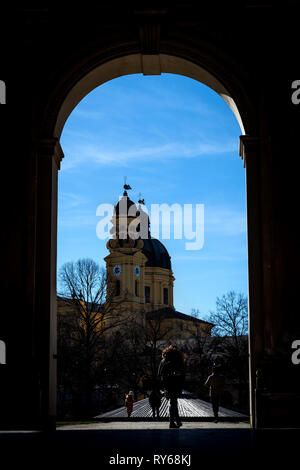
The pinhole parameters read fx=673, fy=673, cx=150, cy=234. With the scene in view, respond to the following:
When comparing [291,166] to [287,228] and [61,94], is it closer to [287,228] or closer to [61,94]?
[287,228]

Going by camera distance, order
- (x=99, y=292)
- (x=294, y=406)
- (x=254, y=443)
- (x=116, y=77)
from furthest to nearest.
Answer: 1. (x=99, y=292)
2. (x=116, y=77)
3. (x=294, y=406)
4. (x=254, y=443)

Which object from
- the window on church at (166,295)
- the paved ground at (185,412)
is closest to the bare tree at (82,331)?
the paved ground at (185,412)

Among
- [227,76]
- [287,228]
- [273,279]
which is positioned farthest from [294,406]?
[227,76]

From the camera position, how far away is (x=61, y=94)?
1170 cm

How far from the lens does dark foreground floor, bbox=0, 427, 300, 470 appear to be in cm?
654

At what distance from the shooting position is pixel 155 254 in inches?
4678

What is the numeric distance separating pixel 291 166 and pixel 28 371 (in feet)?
17.8

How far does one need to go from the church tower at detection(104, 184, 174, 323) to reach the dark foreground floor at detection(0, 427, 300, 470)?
3432 inches

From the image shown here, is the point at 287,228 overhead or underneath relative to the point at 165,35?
underneath

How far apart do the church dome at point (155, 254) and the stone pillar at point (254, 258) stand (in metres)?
104

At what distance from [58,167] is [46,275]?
2269 mm
